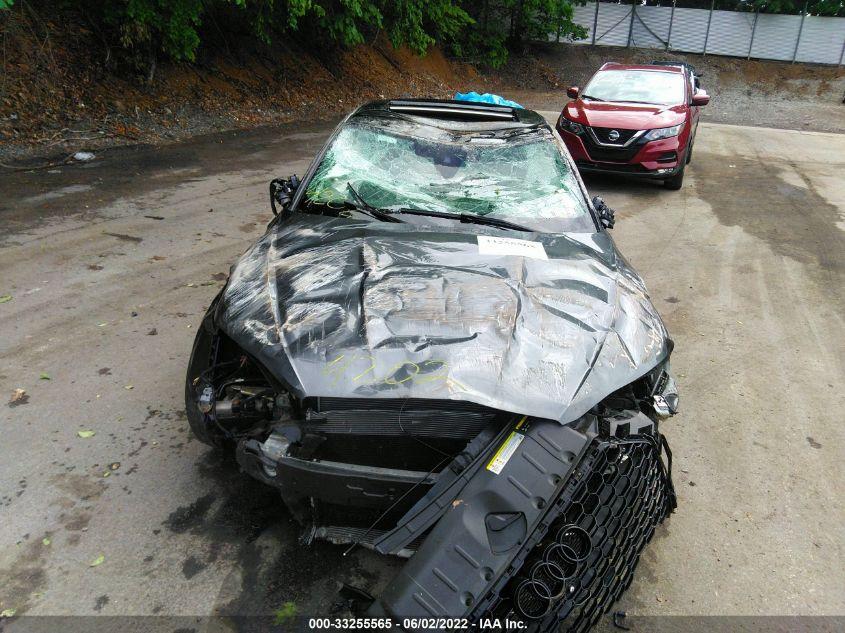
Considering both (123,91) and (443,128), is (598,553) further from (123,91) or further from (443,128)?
(123,91)

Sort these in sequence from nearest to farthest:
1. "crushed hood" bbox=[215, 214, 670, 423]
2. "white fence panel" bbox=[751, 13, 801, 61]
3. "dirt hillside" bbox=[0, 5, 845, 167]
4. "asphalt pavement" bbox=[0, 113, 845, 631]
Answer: "crushed hood" bbox=[215, 214, 670, 423] < "asphalt pavement" bbox=[0, 113, 845, 631] < "dirt hillside" bbox=[0, 5, 845, 167] < "white fence panel" bbox=[751, 13, 801, 61]

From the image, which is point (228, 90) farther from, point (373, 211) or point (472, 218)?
point (472, 218)

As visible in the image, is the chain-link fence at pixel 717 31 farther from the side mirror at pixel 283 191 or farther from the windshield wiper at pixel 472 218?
the windshield wiper at pixel 472 218

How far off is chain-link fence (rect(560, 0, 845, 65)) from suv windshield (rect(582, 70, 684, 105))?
18663 millimetres

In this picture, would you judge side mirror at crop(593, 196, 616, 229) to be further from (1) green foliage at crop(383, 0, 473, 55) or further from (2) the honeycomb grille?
(1) green foliage at crop(383, 0, 473, 55)

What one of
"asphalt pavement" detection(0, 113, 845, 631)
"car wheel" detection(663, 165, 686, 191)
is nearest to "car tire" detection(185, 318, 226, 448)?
"asphalt pavement" detection(0, 113, 845, 631)

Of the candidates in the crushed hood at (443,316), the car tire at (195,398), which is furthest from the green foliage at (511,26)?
the car tire at (195,398)

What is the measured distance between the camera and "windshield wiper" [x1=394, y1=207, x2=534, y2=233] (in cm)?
362

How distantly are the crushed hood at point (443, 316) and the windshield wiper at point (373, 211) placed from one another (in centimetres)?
10

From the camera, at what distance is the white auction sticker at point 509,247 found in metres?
3.26

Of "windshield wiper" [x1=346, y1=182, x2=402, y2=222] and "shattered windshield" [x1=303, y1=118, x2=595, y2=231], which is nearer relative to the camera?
"windshield wiper" [x1=346, y1=182, x2=402, y2=222]

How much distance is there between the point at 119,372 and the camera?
3.98 m

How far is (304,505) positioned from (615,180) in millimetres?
9062

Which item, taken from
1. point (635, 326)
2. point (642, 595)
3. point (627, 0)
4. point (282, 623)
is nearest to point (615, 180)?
point (635, 326)
